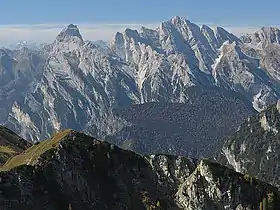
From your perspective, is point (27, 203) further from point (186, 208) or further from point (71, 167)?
point (186, 208)

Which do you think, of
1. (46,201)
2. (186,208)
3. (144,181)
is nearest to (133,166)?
(144,181)

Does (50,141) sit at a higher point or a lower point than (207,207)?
higher

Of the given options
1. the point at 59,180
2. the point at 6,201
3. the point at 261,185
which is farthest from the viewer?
the point at 261,185

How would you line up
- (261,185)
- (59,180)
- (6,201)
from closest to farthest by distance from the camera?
(6,201)
(59,180)
(261,185)

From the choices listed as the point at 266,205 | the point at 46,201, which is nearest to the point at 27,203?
the point at 46,201

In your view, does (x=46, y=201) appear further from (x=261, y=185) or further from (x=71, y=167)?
(x=261, y=185)

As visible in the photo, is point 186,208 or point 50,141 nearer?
point 186,208

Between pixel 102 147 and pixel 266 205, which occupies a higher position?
pixel 102 147
